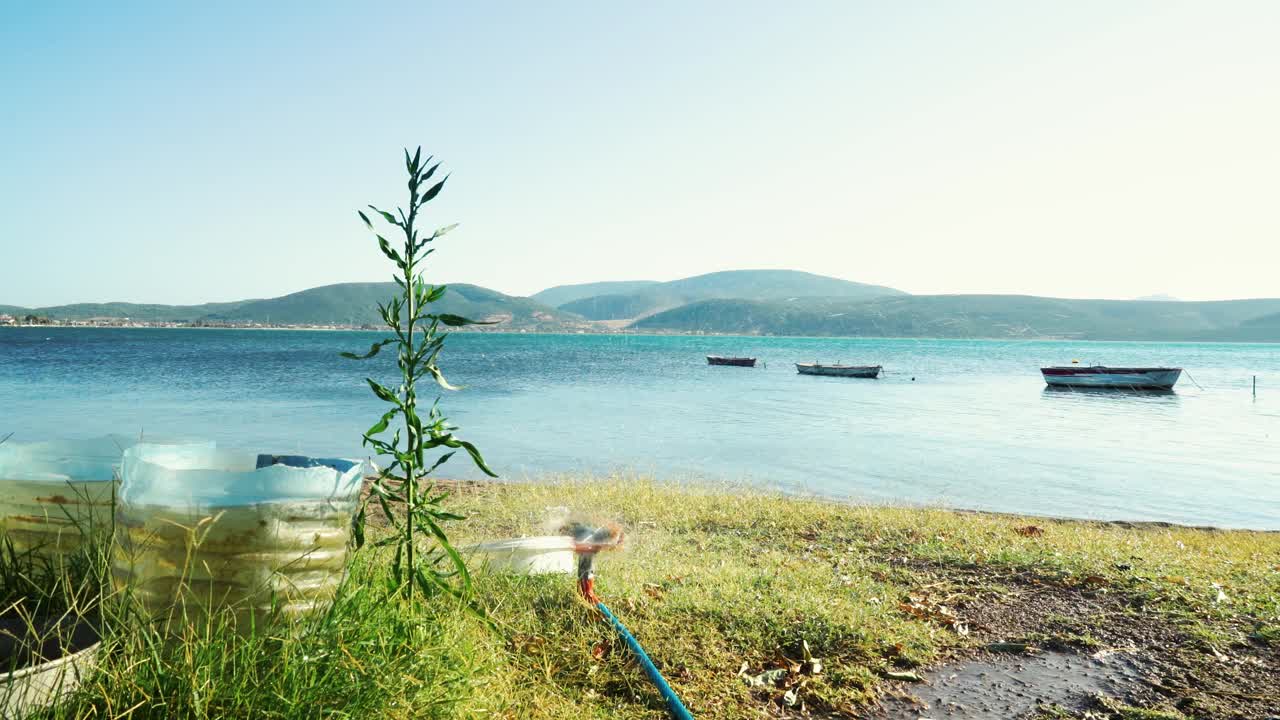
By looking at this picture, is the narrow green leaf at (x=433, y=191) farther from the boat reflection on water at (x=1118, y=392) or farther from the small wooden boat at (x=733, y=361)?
the small wooden boat at (x=733, y=361)

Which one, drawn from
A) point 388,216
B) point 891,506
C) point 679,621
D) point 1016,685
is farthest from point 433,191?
point 891,506

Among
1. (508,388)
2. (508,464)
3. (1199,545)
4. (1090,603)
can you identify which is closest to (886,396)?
(508,388)

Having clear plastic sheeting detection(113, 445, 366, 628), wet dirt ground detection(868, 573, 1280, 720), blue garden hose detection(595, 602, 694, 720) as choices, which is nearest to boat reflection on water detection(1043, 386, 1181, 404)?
wet dirt ground detection(868, 573, 1280, 720)

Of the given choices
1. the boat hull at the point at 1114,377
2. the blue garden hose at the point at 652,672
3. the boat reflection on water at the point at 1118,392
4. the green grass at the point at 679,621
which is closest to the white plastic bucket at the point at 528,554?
the green grass at the point at 679,621

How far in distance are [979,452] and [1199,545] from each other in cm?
1223

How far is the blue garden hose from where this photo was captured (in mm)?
3682

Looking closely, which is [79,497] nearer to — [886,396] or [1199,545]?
[1199,545]

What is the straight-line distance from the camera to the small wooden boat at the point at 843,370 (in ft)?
199

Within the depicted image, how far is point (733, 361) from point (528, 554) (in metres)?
79.0

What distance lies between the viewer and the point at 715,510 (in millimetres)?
9797

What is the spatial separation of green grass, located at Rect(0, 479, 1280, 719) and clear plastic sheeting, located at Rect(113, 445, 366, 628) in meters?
0.12

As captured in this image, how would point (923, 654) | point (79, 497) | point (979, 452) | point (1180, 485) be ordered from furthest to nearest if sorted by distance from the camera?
point (979, 452), point (1180, 485), point (923, 654), point (79, 497)

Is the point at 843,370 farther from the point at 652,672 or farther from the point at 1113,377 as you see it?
the point at 652,672

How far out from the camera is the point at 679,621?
4.91 meters
